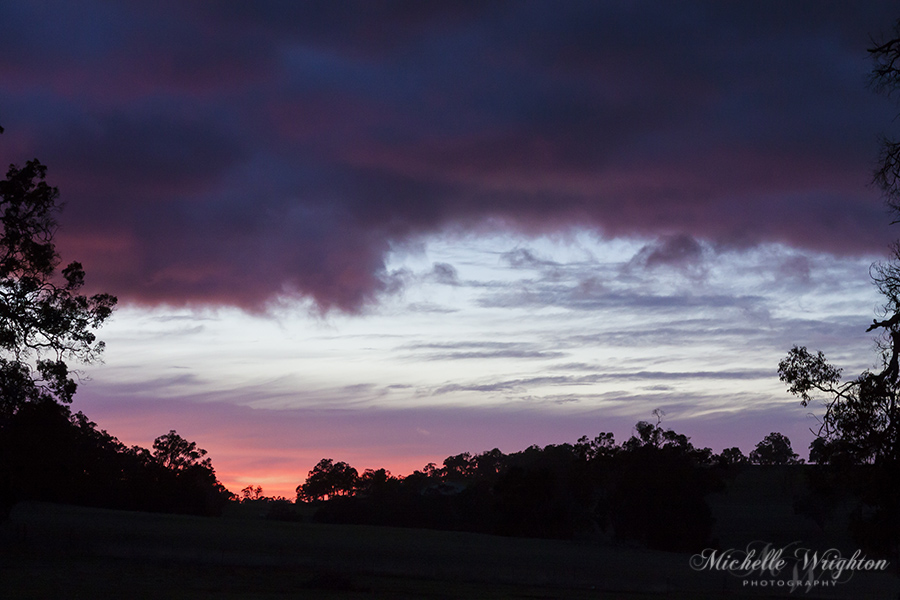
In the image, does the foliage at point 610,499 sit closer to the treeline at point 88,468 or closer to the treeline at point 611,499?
the treeline at point 611,499

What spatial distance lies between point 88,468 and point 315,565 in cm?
4988

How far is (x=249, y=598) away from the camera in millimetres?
28938

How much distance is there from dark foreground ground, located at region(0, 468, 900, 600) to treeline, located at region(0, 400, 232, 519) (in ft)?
13.2

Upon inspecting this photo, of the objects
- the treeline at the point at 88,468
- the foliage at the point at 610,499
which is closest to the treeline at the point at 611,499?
the foliage at the point at 610,499

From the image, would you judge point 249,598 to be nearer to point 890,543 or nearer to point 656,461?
point 890,543

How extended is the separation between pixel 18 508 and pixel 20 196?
181 feet

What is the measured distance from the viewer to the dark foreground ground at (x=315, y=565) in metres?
34.2

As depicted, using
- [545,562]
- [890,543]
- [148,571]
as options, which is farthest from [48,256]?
[545,562]

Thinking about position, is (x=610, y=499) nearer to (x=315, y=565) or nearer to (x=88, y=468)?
(x=315, y=565)

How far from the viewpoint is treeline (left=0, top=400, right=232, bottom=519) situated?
37256 millimetres

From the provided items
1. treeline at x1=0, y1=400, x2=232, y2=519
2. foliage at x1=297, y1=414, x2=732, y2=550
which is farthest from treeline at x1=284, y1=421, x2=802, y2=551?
treeline at x1=0, y1=400, x2=232, y2=519

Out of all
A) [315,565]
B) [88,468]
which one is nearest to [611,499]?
[315,565]

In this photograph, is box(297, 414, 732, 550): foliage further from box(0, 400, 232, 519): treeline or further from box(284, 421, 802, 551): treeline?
box(0, 400, 232, 519): treeline

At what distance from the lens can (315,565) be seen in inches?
2072
